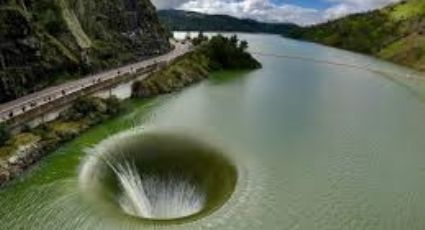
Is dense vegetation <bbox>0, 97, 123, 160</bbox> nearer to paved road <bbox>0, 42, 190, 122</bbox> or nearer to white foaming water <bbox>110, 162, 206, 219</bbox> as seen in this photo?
paved road <bbox>0, 42, 190, 122</bbox>

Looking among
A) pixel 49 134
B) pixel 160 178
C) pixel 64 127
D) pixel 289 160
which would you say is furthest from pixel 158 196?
pixel 64 127

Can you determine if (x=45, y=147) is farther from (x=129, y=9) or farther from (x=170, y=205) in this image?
(x=129, y=9)

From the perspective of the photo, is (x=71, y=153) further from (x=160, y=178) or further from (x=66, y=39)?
(x=66, y=39)

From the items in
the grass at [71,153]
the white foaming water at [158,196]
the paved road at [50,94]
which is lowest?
the grass at [71,153]

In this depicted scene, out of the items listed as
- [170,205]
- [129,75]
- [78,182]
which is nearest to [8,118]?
[78,182]

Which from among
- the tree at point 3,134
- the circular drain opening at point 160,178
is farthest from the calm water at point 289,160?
the tree at point 3,134

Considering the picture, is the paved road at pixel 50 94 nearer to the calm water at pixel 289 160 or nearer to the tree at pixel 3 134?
the tree at pixel 3 134
